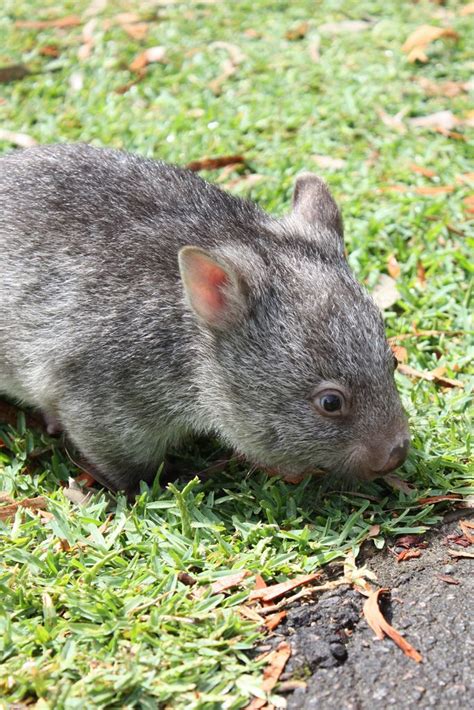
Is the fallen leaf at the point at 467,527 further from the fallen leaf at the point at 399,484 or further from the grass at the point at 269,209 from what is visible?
the fallen leaf at the point at 399,484

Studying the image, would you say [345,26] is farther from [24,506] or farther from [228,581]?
[228,581]

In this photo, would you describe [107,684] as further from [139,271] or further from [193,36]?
[193,36]

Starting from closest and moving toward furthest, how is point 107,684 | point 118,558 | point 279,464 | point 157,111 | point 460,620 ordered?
point 107,684, point 460,620, point 118,558, point 279,464, point 157,111

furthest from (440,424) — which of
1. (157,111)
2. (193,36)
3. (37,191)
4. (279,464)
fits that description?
(193,36)

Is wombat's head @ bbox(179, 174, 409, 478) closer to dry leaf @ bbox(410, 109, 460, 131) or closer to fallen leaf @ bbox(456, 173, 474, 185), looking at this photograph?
fallen leaf @ bbox(456, 173, 474, 185)

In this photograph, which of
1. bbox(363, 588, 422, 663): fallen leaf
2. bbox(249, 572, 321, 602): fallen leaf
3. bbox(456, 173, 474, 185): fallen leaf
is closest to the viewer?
bbox(363, 588, 422, 663): fallen leaf

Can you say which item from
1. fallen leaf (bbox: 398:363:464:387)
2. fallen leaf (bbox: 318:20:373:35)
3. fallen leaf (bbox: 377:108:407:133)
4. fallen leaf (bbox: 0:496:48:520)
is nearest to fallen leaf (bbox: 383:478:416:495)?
fallen leaf (bbox: 398:363:464:387)

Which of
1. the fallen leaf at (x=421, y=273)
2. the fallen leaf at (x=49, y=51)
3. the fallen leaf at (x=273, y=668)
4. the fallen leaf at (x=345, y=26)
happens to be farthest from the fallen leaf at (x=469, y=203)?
the fallen leaf at (x=49, y=51)

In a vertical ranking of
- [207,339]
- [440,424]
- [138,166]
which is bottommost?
[440,424]
